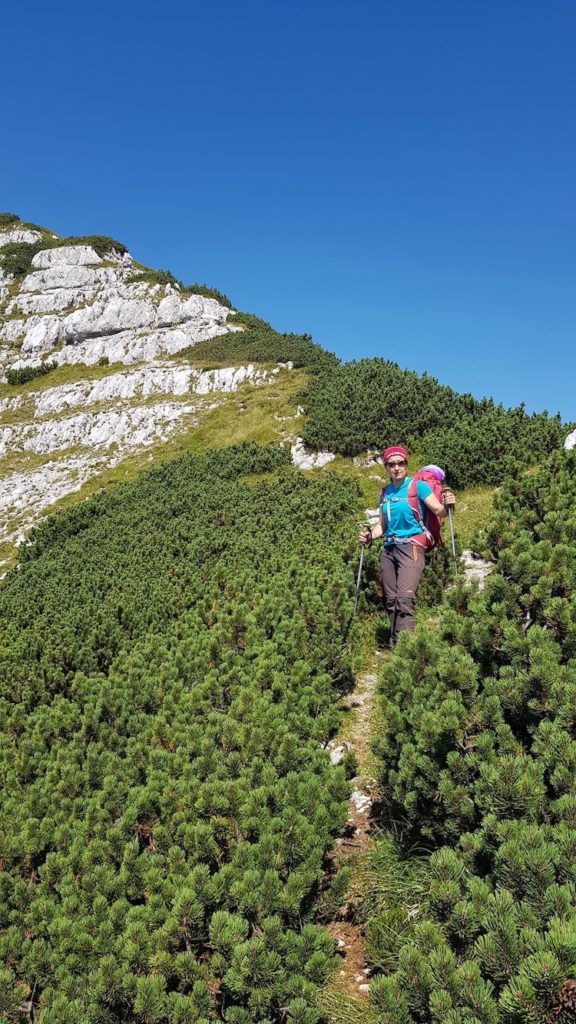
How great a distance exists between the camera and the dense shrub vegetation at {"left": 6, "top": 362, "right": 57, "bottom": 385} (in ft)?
142

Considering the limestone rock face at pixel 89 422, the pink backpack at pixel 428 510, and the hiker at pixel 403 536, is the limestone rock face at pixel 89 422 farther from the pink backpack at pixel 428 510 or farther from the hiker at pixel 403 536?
the pink backpack at pixel 428 510

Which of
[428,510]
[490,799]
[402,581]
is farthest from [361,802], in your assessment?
[428,510]

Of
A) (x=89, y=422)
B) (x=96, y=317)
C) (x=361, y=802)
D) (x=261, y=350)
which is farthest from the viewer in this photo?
(x=96, y=317)

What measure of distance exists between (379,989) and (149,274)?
5797 cm

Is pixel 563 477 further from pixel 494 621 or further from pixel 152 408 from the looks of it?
pixel 152 408

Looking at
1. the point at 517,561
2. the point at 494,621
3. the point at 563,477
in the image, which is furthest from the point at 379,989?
the point at 563,477

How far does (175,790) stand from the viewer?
16.3 ft

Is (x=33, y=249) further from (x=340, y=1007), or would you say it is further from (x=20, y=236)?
(x=340, y=1007)

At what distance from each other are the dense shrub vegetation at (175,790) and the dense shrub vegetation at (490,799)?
740 millimetres

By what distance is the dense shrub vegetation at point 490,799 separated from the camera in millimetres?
2715

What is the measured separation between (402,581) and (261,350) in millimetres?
30184

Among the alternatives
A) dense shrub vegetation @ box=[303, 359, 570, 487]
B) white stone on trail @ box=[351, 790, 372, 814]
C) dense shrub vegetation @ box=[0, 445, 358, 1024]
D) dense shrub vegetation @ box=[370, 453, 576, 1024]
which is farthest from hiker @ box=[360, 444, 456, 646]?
dense shrub vegetation @ box=[303, 359, 570, 487]

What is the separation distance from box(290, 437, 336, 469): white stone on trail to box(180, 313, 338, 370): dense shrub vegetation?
11.8 metres

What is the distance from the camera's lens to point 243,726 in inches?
219
